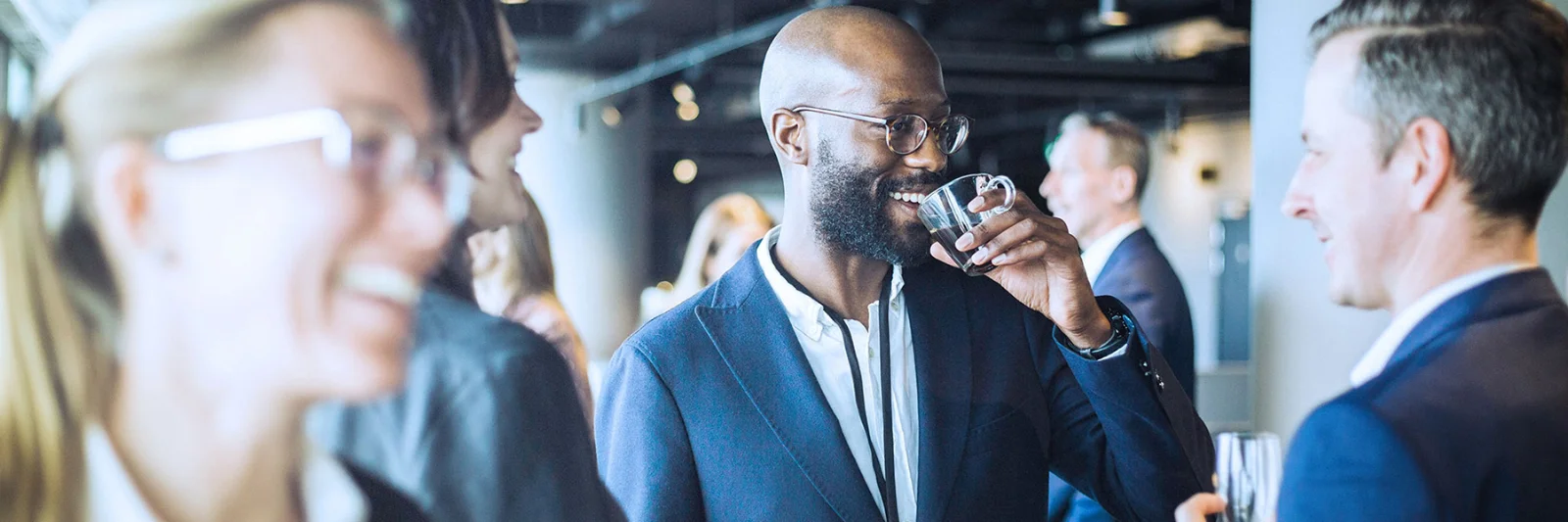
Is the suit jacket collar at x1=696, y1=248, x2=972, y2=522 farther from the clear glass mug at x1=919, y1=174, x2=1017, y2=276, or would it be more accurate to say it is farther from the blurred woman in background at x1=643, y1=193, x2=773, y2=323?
the blurred woman in background at x1=643, y1=193, x2=773, y2=323

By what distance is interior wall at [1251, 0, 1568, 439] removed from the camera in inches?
96.0

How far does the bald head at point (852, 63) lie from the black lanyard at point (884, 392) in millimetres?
268

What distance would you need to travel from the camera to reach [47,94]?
94cm

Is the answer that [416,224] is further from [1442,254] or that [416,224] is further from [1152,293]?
[1152,293]

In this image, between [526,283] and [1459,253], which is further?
[526,283]

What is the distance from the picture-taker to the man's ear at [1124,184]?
3.16 meters

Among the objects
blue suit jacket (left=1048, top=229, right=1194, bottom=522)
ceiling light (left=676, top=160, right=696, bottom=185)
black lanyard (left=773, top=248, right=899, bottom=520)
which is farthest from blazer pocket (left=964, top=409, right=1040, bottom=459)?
ceiling light (left=676, top=160, right=696, bottom=185)

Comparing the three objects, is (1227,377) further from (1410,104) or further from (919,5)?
(1410,104)

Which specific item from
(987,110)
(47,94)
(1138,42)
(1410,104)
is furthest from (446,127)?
(987,110)

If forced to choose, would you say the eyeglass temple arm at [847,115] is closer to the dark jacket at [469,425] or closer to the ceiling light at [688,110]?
the dark jacket at [469,425]

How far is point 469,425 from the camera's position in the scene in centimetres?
108

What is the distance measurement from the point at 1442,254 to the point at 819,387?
0.76 metres

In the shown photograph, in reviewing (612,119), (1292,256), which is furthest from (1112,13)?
(1292,256)

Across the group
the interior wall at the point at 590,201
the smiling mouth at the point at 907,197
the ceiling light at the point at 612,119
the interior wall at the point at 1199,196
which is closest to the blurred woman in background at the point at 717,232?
the interior wall at the point at 590,201
